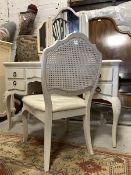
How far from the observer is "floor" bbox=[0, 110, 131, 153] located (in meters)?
1.95

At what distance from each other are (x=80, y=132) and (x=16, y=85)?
82 cm

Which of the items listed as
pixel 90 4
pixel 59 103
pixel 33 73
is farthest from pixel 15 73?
pixel 90 4

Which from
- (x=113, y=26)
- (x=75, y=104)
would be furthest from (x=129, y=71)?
(x=75, y=104)

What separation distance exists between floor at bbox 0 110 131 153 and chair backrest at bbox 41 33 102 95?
64 centimetres

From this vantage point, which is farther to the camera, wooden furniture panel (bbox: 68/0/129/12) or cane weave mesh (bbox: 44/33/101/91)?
wooden furniture panel (bbox: 68/0/129/12)

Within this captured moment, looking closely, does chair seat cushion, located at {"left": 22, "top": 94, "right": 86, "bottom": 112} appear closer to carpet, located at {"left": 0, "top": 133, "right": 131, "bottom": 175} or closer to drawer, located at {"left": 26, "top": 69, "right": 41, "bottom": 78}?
drawer, located at {"left": 26, "top": 69, "right": 41, "bottom": 78}

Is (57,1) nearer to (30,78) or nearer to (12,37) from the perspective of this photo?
(12,37)

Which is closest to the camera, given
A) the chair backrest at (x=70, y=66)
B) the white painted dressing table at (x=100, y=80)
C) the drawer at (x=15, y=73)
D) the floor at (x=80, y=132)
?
the chair backrest at (x=70, y=66)

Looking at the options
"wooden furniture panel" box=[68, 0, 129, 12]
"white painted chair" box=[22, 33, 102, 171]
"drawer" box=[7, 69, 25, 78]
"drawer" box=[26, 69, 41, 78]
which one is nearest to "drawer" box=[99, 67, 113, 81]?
"white painted chair" box=[22, 33, 102, 171]

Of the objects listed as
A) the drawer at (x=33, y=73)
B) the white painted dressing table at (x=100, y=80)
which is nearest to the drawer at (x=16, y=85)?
the white painted dressing table at (x=100, y=80)

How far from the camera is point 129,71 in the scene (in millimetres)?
2346

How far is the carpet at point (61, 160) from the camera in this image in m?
1.47

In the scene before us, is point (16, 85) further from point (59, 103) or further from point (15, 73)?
point (59, 103)

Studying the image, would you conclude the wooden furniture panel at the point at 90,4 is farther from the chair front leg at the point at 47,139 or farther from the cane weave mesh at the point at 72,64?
the chair front leg at the point at 47,139
